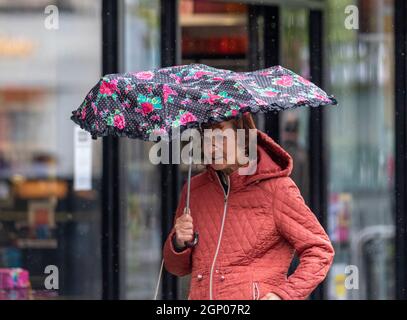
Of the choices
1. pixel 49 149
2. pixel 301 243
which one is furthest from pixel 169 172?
pixel 301 243

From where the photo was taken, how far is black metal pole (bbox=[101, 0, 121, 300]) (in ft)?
23.6

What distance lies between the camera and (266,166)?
485 centimetres

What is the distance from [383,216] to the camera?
340 inches

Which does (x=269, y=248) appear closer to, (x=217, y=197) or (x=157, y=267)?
(x=217, y=197)

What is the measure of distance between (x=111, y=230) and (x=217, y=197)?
2.39 metres

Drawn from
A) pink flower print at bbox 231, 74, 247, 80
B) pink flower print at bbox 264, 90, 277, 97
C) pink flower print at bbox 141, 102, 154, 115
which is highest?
pink flower print at bbox 231, 74, 247, 80

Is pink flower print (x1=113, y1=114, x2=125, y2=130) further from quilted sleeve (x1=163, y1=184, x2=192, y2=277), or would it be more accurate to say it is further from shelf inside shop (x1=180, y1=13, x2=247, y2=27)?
shelf inside shop (x1=180, y1=13, x2=247, y2=27)

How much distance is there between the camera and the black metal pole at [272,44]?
7.64 m

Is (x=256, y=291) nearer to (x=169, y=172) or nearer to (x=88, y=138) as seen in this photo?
(x=169, y=172)

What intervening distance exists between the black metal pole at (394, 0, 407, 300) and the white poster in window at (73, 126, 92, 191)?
1971 millimetres

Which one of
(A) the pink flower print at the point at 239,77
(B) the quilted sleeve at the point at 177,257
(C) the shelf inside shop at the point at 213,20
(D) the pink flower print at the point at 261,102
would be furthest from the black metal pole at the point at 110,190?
(D) the pink flower print at the point at 261,102

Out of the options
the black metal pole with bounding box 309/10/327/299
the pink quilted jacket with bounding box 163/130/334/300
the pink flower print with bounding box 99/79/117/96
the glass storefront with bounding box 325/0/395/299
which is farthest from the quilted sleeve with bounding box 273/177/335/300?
the glass storefront with bounding box 325/0/395/299

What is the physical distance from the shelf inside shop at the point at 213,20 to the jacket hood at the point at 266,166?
2597 millimetres

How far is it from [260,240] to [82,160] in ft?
8.79
